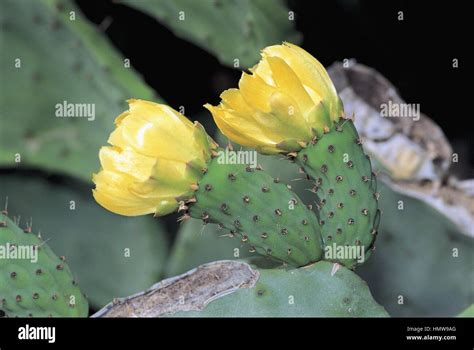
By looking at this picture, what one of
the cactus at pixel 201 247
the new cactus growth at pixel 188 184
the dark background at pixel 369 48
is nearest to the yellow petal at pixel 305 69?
the new cactus growth at pixel 188 184

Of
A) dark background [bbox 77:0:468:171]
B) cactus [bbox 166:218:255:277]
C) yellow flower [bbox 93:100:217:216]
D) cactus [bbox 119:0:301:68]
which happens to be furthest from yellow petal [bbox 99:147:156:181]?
dark background [bbox 77:0:468:171]

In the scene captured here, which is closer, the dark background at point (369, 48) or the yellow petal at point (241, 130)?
the yellow petal at point (241, 130)

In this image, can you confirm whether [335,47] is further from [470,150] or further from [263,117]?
[263,117]

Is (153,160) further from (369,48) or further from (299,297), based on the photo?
(369,48)

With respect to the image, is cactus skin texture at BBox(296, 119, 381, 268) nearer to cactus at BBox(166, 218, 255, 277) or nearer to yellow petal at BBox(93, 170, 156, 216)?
yellow petal at BBox(93, 170, 156, 216)

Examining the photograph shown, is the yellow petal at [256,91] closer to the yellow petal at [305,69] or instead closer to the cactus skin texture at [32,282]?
the yellow petal at [305,69]
